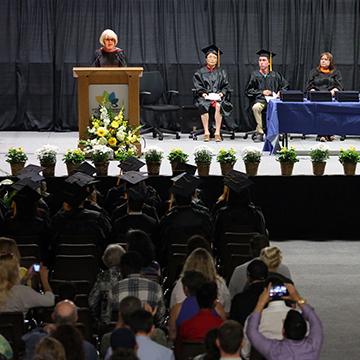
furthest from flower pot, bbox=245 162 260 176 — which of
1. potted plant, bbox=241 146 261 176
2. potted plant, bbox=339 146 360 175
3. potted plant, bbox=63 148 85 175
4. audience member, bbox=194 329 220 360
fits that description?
audience member, bbox=194 329 220 360

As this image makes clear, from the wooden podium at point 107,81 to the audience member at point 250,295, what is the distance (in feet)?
26.6

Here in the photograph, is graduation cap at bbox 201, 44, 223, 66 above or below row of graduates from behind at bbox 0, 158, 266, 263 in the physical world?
above

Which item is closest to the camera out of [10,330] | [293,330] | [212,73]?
[293,330]

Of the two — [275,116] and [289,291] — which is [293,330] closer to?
[289,291]

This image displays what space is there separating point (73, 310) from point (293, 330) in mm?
1262

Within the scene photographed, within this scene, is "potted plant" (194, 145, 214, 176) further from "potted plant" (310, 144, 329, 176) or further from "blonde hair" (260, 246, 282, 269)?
"blonde hair" (260, 246, 282, 269)

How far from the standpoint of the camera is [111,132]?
14.3 m

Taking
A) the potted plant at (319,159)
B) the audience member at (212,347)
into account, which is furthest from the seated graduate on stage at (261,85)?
the audience member at (212,347)

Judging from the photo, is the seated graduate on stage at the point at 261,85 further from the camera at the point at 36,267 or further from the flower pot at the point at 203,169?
the camera at the point at 36,267

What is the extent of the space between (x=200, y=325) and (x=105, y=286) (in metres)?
1.12

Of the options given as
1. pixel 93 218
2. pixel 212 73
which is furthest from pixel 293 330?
pixel 212 73

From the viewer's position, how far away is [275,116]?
16.3 metres

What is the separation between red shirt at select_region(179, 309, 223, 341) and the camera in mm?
6488

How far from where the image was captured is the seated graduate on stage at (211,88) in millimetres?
18484
